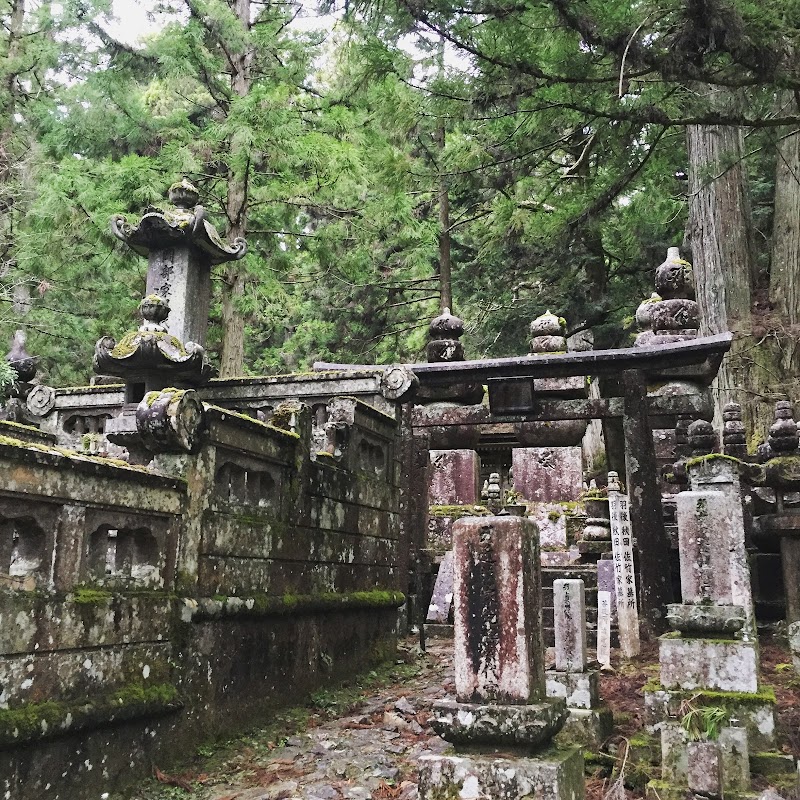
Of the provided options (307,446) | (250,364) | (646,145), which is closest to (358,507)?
(307,446)

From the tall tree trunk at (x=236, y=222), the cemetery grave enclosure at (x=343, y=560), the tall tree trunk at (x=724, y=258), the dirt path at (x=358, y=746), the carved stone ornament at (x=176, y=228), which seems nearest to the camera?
the cemetery grave enclosure at (x=343, y=560)

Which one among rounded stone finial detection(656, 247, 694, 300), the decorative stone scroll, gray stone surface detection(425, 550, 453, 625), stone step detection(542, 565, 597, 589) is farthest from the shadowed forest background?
gray stone surface detection(425, 550, 453, 625)

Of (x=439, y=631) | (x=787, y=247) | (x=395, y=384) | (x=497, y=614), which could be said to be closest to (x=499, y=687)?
(x=497, y=614)

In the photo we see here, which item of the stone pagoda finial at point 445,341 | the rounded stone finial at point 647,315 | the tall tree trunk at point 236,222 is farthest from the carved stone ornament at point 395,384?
the rounded stone finial at point 647,315

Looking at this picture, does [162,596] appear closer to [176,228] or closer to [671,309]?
[176,228]

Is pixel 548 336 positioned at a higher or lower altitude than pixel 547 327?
lower

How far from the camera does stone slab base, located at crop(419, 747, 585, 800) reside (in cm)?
371

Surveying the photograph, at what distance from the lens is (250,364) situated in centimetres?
2642

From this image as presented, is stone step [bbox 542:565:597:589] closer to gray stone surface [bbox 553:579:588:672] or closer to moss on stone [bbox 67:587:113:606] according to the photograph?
gray stone surface [bbox 553:579:588:672]

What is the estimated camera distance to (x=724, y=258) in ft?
53.5

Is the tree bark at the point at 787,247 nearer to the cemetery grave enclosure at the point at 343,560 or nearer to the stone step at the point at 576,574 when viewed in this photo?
the cemetery grave enclosure at the point at 343,560

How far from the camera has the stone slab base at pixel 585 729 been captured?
5.76 m

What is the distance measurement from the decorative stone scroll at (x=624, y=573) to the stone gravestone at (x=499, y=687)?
496 cm

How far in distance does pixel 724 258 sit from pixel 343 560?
39.9 feet
